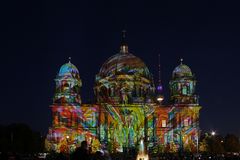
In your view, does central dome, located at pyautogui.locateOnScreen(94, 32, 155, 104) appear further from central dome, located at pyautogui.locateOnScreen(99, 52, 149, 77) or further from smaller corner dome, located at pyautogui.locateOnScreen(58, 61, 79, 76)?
smaller corner dome, located at pyautogui.locateOnScreen(58, 61, 79, 76)

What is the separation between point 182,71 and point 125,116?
12181 millimetres

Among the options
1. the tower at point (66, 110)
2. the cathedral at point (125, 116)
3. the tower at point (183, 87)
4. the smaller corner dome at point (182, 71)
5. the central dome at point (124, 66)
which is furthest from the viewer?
the central dome at point (124, 66)

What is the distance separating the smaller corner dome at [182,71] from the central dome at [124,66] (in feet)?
21.6

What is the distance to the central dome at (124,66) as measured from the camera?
97.4 meters

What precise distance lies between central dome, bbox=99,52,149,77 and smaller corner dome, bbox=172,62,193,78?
657 cm

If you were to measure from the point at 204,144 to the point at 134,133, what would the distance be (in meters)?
11.1

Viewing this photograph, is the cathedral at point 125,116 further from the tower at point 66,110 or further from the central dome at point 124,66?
the central dome at point 124,66

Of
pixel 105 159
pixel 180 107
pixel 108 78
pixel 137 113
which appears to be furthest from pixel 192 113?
pixel 105 159

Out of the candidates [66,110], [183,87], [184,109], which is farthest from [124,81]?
[66,110]

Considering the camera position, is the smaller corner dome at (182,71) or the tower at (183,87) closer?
the tower at (183,87)

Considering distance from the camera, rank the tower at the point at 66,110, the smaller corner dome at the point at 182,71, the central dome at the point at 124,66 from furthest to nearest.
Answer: the central dome at the point at 124,66 → the smaller corner dome at the point at 182,71 → the tower at the point at 66,110

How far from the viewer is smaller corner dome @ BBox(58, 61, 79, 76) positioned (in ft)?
302

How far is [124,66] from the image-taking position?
320ft

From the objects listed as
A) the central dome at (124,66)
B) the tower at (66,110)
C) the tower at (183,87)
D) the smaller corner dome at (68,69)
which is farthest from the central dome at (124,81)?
the smaller corner dome at (68,69)
